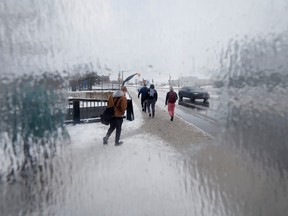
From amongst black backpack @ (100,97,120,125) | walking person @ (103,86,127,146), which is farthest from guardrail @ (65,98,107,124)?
walking person @ (103,86,127,146)

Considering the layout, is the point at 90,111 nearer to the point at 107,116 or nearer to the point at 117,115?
the point at 107,116

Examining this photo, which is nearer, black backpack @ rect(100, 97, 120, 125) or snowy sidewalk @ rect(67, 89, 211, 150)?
snowy sidewalk @ rect(67, 89, 211, 150)

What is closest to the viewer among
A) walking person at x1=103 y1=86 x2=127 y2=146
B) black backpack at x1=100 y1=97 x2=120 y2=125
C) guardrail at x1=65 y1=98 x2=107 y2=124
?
guardrail at x1=65 y1=98 x2=107 y2=124

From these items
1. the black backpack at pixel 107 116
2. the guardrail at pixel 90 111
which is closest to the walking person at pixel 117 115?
the black backpack at pixel 107 116

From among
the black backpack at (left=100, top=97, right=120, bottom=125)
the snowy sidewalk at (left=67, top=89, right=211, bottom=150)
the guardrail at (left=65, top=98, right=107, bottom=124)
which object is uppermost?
the guardrail at (left=65, top=98, right=107, bottom=124)

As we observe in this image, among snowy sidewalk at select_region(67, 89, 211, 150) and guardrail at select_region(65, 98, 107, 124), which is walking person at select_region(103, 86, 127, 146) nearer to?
snowy sidewalk at select_region(67, 89, 211, 150)

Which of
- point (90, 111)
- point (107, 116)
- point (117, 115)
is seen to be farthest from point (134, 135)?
point (90, 111)

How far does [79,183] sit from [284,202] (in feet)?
5.58

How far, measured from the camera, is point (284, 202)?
5.38 ft

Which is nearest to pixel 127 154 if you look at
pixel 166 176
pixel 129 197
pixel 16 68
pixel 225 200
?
pixel 166 176

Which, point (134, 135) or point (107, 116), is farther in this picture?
point (134, 135)

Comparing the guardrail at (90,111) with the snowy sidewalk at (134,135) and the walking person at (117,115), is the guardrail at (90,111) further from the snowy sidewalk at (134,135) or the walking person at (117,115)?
the walking person at (117,115)

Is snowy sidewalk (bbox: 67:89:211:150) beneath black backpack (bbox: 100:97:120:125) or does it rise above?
beneath

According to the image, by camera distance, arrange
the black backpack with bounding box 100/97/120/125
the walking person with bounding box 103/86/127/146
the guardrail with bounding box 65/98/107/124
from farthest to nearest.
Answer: the walking person with bounding box 103/86/127/146, the black backpack with bounding box 100/97/120/125, the guardrail with bounding box 65/98/107/124
